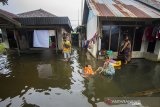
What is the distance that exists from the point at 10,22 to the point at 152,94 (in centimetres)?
1100

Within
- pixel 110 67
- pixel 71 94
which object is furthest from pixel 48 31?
pixel 71 94

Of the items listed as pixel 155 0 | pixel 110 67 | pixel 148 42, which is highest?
pixel 155 0

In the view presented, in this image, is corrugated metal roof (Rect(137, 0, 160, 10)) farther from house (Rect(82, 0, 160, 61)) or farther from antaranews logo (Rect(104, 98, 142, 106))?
antaranews logo (Rect(104, 98, 142, 106))

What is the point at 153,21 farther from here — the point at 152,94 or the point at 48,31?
the point at 48,31

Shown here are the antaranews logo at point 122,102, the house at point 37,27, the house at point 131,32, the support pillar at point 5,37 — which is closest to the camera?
the antaranews logo at point 122,102

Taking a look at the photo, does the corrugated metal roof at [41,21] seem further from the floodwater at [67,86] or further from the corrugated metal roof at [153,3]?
the corrugated metal roof at [153,3]

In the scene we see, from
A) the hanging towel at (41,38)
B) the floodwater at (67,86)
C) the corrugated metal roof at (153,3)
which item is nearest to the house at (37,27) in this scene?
the hanging towel at (41,38)

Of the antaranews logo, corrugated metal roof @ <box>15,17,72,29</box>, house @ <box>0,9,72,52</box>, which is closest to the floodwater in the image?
the antaranews logo

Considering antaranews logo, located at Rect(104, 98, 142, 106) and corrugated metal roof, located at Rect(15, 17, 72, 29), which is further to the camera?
corrugated metal roof, located at Rect(15, 17, 72, 29)

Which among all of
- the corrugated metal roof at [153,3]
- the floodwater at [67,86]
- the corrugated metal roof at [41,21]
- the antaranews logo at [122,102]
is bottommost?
the floodwater at [67,86]

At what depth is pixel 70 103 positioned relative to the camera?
4266 mm

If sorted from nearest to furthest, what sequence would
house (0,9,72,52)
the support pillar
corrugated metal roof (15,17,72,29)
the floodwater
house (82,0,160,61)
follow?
the floodwater
house (82,0,160,61)
house (0,9,72,52)
corrugated metal roof (15,17,72,29)
the support pillar

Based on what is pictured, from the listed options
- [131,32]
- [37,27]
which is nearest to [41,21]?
[37,27]

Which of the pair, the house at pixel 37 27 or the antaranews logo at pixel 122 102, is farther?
the house at pixel 37 27
